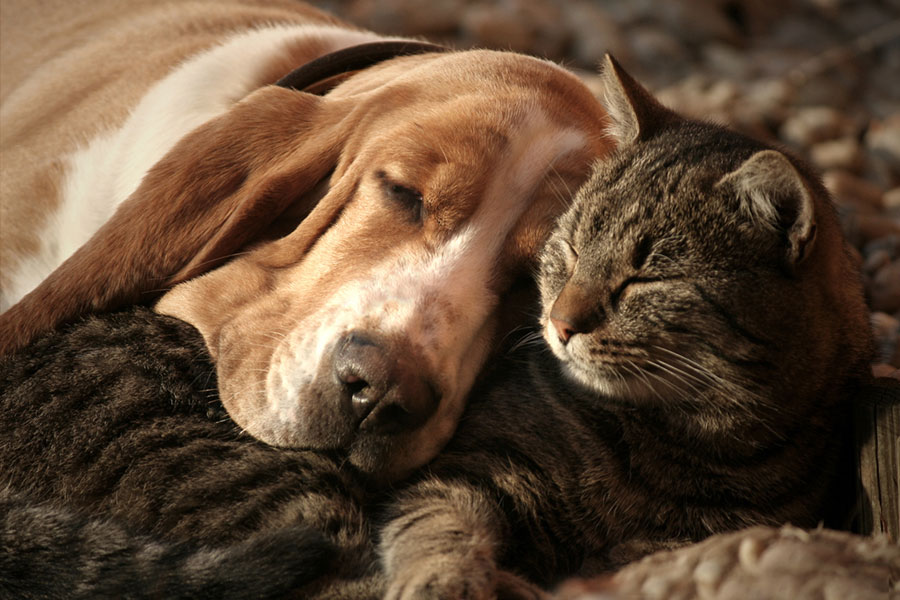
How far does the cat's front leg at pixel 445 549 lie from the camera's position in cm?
150

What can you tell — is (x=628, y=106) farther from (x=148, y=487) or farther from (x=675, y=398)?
(x=148, y=487)

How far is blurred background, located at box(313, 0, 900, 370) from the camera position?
13.9 ft

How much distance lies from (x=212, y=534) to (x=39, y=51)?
7.95ft

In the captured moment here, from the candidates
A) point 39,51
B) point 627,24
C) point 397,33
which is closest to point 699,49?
point 627,24

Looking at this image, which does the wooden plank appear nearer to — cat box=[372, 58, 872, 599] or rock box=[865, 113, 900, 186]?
cat box=[372, 58, 872, 599]

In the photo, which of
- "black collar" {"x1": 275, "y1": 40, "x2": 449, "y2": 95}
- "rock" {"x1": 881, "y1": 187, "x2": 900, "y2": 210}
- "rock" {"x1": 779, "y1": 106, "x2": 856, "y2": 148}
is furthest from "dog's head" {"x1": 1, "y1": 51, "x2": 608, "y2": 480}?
"rock" {"x1": 779, "y1": 106, "x2": 856, "y2": 148}

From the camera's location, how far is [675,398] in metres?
1.78

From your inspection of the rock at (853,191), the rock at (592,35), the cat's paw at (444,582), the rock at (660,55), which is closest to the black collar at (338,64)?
the cat's paw at (444,582)

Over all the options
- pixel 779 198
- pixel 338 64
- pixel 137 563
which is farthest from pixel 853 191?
pixel 137 563

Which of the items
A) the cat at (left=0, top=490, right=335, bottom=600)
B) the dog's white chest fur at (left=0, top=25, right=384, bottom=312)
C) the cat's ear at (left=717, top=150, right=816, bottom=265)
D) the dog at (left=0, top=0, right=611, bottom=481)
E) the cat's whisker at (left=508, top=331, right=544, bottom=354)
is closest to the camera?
the cat at (left=0, top=490, right=335, bottom=600)

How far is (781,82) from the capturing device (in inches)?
182

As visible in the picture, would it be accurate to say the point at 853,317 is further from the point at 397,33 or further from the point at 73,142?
the point at 397,33

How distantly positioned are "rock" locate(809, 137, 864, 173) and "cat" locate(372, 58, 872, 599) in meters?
2.27

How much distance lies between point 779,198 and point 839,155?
104 inches
